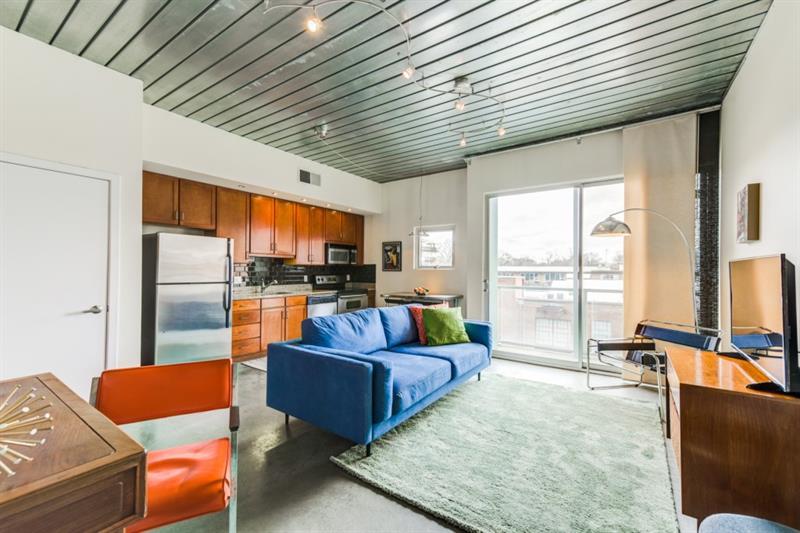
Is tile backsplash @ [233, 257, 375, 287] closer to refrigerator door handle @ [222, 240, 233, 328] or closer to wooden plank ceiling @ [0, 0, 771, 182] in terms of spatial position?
refrigerator door handle @ [222, 240, 233, 328]

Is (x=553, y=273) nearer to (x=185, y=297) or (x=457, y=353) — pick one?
(x=457, y=353)

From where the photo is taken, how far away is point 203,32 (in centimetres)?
230

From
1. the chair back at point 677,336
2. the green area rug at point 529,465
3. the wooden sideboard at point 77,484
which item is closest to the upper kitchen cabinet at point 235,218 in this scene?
the green area rug at point 529,465

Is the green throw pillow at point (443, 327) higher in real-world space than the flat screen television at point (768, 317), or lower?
lower

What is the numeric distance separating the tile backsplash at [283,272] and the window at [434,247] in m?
1.08

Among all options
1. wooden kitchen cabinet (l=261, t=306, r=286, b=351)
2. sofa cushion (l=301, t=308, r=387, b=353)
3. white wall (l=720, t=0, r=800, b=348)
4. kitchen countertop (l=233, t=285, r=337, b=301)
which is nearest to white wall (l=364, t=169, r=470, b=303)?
kitchen countertop (l=233, t=285, r=337, b=301)

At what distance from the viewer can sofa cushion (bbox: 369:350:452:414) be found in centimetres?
238

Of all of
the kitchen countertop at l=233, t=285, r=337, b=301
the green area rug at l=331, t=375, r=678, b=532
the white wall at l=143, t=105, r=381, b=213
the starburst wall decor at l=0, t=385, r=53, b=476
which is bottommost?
the green area rug at l=331, t=375, r=678, b=532

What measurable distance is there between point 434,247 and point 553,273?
1973 mm

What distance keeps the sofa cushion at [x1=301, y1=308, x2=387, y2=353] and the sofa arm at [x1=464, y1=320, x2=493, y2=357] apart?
1.00 metres

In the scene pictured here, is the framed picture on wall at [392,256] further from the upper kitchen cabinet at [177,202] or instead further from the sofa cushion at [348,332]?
the upper kitchen cabinet at [177,202]

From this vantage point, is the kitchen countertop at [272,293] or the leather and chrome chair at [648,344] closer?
the leather and chrome chair at [648,344]

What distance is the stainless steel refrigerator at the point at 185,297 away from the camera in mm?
3520

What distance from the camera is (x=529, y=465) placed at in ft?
7.02
